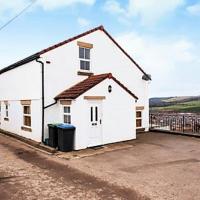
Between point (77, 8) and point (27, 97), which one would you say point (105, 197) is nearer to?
point (77, 8)

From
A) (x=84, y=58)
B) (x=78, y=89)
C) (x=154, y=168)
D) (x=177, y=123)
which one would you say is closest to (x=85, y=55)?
(x=84, y=58)

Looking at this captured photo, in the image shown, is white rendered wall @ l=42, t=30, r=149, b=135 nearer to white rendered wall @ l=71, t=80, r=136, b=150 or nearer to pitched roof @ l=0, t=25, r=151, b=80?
pitched roof @ l=0, t=25, r=151, b=80

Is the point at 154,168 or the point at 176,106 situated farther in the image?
the point at 176,106

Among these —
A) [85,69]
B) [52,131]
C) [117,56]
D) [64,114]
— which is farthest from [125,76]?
[52,131]

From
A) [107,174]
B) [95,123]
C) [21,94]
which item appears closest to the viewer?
[107,174]

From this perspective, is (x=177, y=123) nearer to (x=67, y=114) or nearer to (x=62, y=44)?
(x=67, y=114)

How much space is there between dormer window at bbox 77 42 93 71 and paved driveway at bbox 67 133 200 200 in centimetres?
513

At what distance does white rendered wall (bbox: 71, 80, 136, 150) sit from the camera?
40.1 feet

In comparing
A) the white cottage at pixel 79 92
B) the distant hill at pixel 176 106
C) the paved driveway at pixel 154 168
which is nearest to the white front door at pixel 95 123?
the white cottage at pixel 79 92

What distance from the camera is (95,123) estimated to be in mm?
12859

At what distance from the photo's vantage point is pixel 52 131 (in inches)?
488

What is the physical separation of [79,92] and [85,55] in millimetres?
3408

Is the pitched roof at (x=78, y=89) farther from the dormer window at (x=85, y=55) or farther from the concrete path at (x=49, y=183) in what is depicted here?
the concrete path at (x=49, y=183)

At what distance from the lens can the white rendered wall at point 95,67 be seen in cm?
1363
